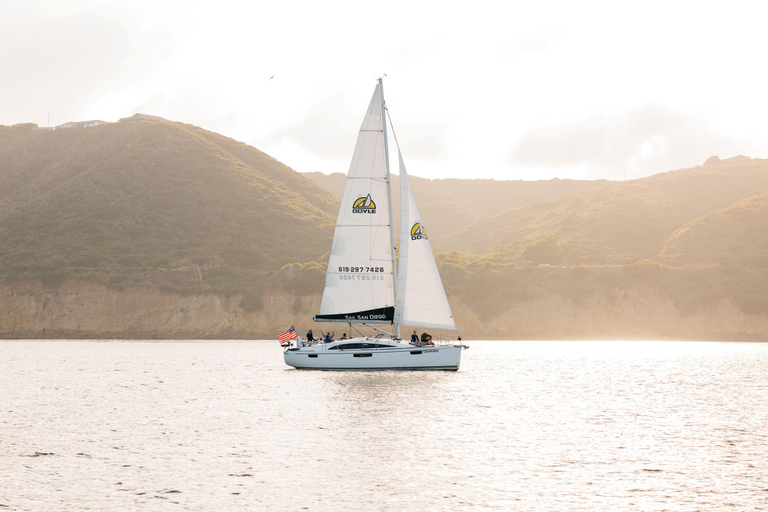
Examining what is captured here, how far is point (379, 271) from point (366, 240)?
1.90 meters

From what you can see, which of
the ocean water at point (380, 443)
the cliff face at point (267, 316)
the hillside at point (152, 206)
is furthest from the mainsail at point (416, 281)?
the hillside at point (152, 206)

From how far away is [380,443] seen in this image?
21.2 m

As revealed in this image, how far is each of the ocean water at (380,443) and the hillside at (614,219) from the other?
81.9m

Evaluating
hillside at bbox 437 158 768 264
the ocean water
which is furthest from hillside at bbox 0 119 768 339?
the ocean water

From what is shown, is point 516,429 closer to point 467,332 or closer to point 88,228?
point 467,332

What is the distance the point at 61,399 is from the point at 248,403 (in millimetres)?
9055

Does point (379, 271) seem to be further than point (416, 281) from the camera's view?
Yes

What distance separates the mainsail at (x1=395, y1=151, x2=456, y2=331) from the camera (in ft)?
132

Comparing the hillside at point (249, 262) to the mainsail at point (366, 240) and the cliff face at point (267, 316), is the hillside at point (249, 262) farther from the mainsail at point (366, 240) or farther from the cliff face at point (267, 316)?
the mainsail at point (366, 240)

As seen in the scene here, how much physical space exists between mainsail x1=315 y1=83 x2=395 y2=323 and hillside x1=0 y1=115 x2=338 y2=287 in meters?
65.3

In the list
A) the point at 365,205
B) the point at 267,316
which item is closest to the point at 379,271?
the point at 365,205

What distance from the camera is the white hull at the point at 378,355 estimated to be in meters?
40.1

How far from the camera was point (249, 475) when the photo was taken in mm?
17062

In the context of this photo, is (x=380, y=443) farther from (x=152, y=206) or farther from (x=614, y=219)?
(x=614, y=219)
